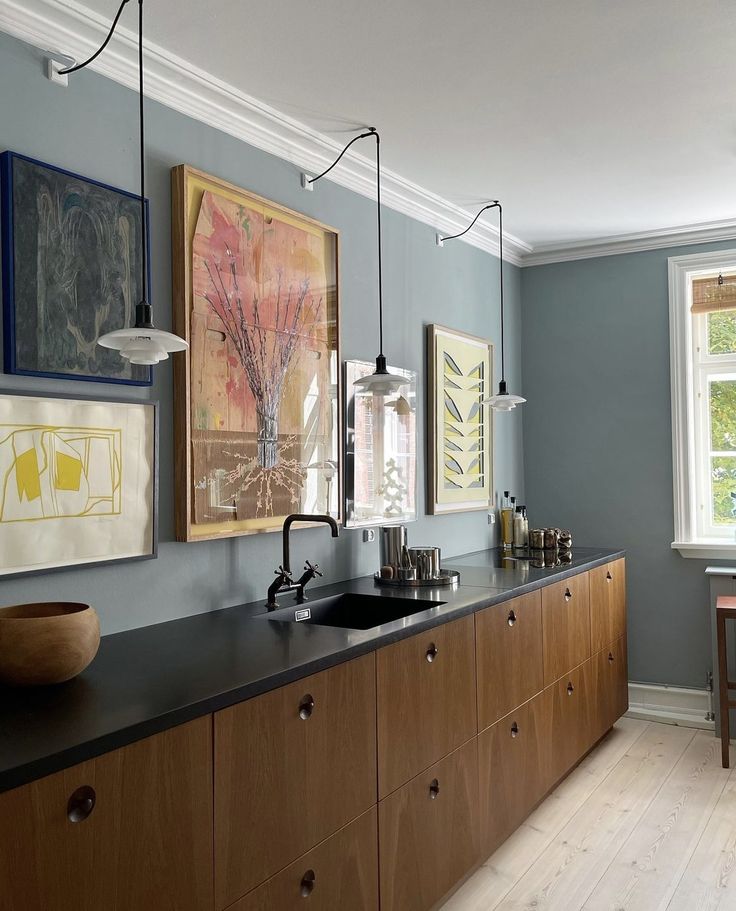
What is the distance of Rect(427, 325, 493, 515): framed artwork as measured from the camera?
3801 mm

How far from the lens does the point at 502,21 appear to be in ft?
7.36

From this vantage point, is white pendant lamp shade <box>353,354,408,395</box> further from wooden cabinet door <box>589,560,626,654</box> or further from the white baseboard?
the white baseboard

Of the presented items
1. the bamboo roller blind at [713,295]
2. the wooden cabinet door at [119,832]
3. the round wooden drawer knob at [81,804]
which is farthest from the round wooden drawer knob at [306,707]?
the bamboo roller blind at [713,295]

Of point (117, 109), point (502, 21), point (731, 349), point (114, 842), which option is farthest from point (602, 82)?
point (114, 842)

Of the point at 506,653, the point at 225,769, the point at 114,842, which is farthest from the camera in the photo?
the point at 506,653

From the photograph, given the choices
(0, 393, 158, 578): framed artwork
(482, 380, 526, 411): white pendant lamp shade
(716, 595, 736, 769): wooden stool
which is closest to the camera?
(0, 393, 158, 578): framed artwork

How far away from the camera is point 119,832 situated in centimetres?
140

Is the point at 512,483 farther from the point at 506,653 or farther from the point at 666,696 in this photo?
the point at 506,653

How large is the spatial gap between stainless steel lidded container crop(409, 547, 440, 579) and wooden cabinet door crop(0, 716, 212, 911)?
1556mm

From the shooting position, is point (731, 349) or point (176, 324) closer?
point (176, 324)

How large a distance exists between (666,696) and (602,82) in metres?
3.16

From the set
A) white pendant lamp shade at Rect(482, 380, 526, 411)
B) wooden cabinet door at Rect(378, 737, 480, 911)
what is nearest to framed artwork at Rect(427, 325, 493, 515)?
white pendant lamp shade at Rect(482, 380, 526, 411)

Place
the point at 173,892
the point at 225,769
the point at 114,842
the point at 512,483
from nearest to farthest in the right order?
the point at 114,842 < the point at 173,892 < the point at 225,769 < the point at 512,483

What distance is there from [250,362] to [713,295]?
111 inches
